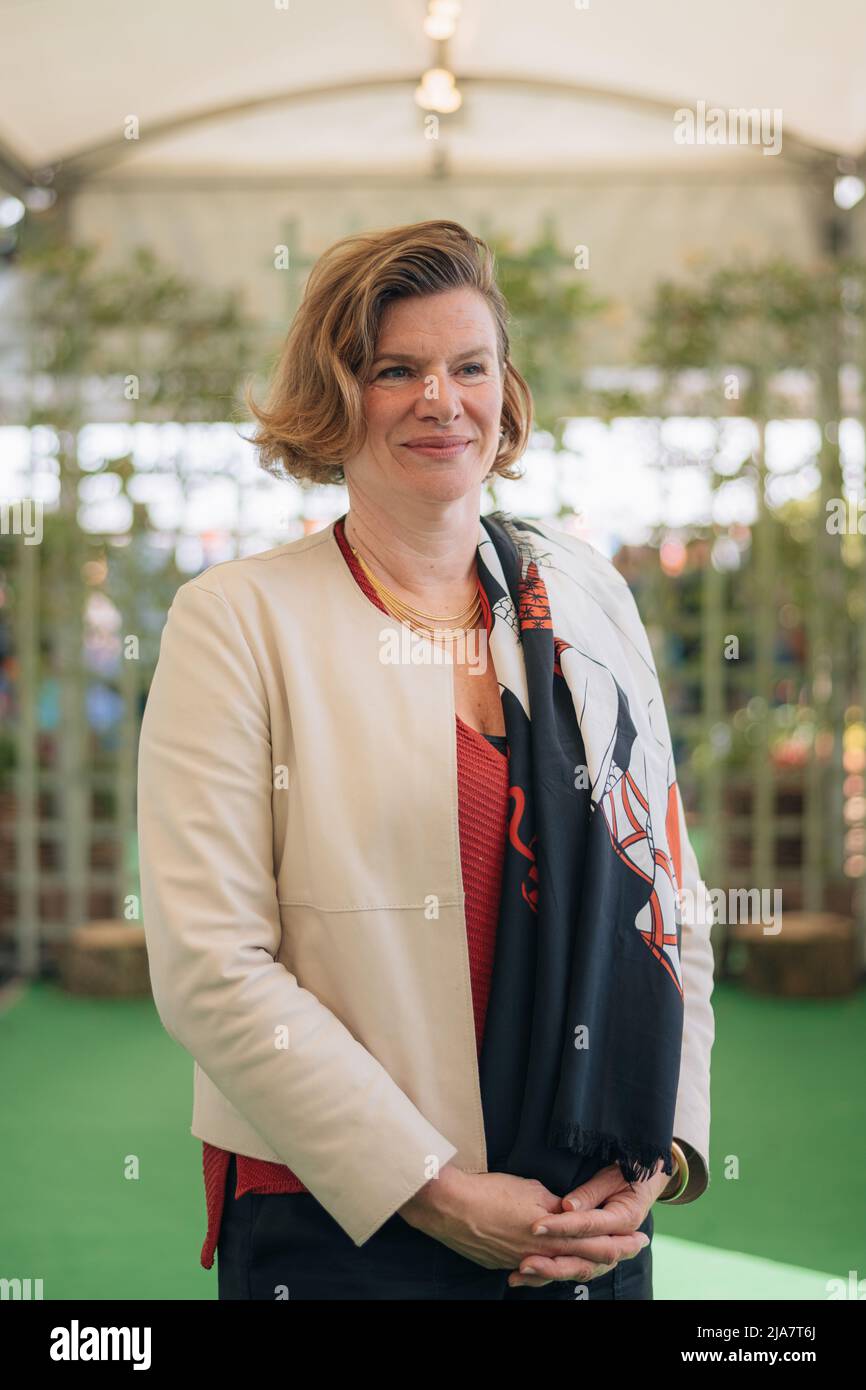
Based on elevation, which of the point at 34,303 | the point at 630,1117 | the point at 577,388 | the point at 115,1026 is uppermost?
the point at 34,303

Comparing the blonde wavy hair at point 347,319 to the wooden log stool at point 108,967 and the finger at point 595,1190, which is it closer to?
the finger at point 595,1190

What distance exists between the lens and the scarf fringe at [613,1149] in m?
1.42

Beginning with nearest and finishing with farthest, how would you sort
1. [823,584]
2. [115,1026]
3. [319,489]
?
1. [115,1026]
2. [319,489]
3. [823,584]

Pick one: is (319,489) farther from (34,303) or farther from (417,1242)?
(417,1242)

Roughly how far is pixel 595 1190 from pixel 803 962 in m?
3.69

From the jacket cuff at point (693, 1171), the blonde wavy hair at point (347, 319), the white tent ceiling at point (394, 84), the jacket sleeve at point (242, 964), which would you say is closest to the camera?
the jacket sleeve at point (242, 964)

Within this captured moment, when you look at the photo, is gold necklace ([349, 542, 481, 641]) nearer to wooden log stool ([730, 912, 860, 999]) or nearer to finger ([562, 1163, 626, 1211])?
finger ([562, 1163, 626, 1211])

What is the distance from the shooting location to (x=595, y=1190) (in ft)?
4.78

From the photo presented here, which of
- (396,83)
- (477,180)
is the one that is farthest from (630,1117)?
(477,180)

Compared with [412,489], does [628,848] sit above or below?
below

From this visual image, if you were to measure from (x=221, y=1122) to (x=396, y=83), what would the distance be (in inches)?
176

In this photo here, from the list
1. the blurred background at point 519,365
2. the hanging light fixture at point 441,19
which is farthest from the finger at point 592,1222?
the hanging light fixture at point 441,19

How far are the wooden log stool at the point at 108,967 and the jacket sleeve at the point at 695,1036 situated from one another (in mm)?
3592
